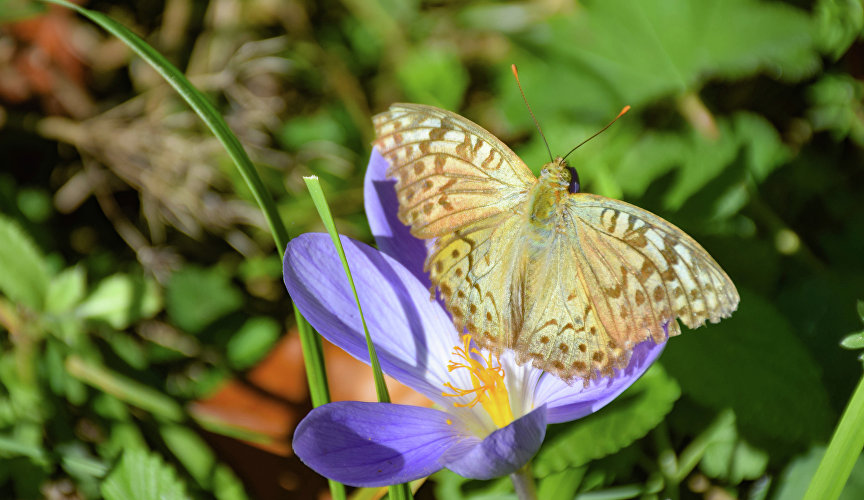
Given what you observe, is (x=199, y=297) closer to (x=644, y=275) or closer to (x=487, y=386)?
(x=487, y=386)

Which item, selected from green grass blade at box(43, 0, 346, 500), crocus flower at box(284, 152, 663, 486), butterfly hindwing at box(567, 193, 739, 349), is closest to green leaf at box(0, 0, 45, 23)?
green grass blade at box(43, 0, 346, 500)

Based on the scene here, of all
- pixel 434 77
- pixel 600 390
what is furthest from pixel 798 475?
pixel 434 77

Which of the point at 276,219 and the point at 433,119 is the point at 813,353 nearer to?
the point at 433,119

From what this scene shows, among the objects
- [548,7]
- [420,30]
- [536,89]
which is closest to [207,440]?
[536,89]

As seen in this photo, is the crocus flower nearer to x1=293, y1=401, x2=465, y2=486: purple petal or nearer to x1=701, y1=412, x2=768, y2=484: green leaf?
x1=293, y1=401, x2=465, y2=486: purple petal

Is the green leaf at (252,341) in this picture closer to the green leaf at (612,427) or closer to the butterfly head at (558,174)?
the green leaf at (612,427)

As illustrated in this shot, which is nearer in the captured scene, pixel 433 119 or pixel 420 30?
pixel 433 119
